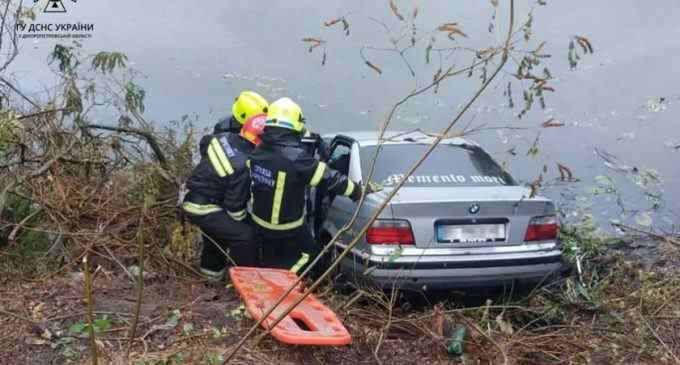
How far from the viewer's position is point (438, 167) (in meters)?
5.18

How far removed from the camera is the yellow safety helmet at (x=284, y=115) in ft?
15.3

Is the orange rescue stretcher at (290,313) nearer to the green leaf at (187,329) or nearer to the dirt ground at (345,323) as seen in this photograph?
the dirt ground at (345,323)

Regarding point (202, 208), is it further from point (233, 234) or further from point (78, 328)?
point (78, 328)

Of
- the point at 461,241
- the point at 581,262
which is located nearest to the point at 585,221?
the point at 581,262

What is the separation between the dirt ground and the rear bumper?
182mm

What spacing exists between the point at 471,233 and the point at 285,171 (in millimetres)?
1351

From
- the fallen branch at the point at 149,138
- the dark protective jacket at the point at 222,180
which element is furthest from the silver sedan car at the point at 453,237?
the fallen branch at the point at 149,138

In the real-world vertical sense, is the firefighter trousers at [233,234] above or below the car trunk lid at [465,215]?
below

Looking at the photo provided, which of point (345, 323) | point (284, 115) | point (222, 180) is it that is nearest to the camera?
point (345, 323)

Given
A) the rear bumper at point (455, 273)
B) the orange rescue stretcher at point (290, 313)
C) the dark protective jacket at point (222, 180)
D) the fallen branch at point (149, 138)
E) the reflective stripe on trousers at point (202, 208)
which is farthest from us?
the fallen branch at point (149, 138)

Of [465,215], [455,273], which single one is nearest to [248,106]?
[465,215]

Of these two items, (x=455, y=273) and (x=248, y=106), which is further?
(x=248, y=106)

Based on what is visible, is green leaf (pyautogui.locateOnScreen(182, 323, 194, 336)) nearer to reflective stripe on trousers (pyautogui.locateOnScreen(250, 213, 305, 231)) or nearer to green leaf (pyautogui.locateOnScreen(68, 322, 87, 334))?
green leaf (pyautogui.locateOnScreen(68, 322, 87, 334))

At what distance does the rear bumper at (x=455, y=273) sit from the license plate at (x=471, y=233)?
155 millimetres
